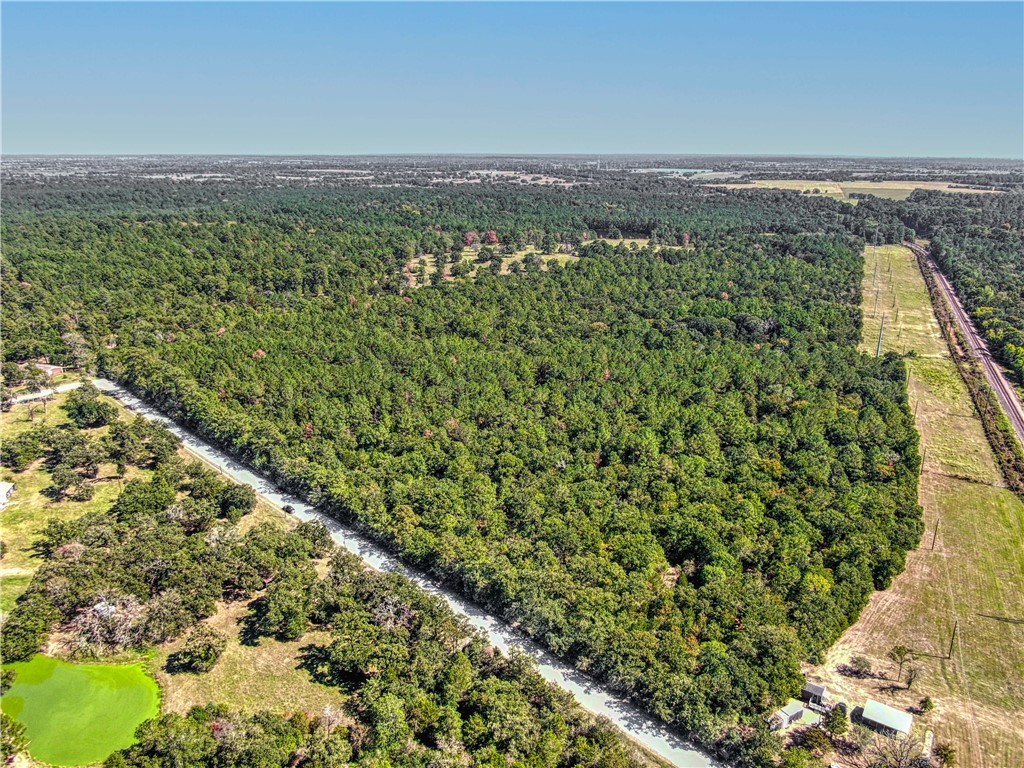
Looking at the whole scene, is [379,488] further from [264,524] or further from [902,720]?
[902,720]

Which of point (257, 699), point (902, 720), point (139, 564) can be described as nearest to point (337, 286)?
point (139, 564)

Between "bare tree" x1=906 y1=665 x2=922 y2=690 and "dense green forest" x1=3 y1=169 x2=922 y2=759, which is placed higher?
"dense green forest" x1=3 y1=169 x2=922 y2=759

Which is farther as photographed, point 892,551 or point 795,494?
point 795,494

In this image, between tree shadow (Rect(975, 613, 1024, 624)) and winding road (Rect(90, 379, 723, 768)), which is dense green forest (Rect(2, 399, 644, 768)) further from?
tree shadow (Rect(975, 613, 1024, 624))

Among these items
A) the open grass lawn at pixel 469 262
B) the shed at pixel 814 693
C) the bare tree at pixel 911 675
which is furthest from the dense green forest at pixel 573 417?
the bare tree at pixel 911 675

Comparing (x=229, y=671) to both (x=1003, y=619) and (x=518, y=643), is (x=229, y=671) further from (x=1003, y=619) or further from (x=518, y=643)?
(x=1003, y=619)

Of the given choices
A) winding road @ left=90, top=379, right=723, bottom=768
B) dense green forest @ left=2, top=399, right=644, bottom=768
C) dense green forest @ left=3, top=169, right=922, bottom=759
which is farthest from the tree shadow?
dense green forest @ left=2, top=399, right=644, bottom=768
